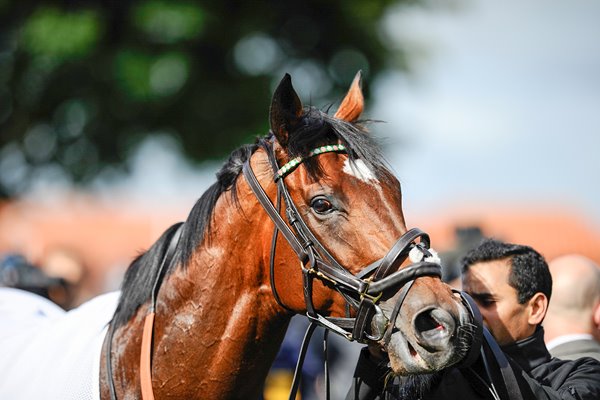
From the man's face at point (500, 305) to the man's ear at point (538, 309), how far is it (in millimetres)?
21

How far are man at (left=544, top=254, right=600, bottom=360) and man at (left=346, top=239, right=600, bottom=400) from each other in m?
0.85

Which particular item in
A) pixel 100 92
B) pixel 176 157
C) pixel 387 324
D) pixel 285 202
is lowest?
pixel 387 324

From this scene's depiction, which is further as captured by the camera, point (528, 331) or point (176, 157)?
point (176, 157)

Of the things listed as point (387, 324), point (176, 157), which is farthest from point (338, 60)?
point (387, 324)

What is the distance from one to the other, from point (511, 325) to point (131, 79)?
1126 centimetres

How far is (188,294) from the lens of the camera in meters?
3.10

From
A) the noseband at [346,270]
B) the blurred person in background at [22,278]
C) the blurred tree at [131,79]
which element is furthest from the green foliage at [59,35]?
the noseband at [346,270]

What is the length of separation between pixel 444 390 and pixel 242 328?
33.7 inches

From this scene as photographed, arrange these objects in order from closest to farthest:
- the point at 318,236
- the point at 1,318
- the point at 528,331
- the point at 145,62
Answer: the point at 318,236
the point at 528,331
the point at 1,318
the point at 145,62

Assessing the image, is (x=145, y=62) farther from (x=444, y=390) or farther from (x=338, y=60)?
(x=444, y=390)

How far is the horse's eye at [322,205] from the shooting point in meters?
2.90

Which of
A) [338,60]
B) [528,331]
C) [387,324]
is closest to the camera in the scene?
[387,324]

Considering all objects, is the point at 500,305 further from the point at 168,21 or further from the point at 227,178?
the point at 168,21

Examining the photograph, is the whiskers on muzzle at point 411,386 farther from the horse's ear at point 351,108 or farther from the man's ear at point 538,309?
the horse's ear at point 351,108
